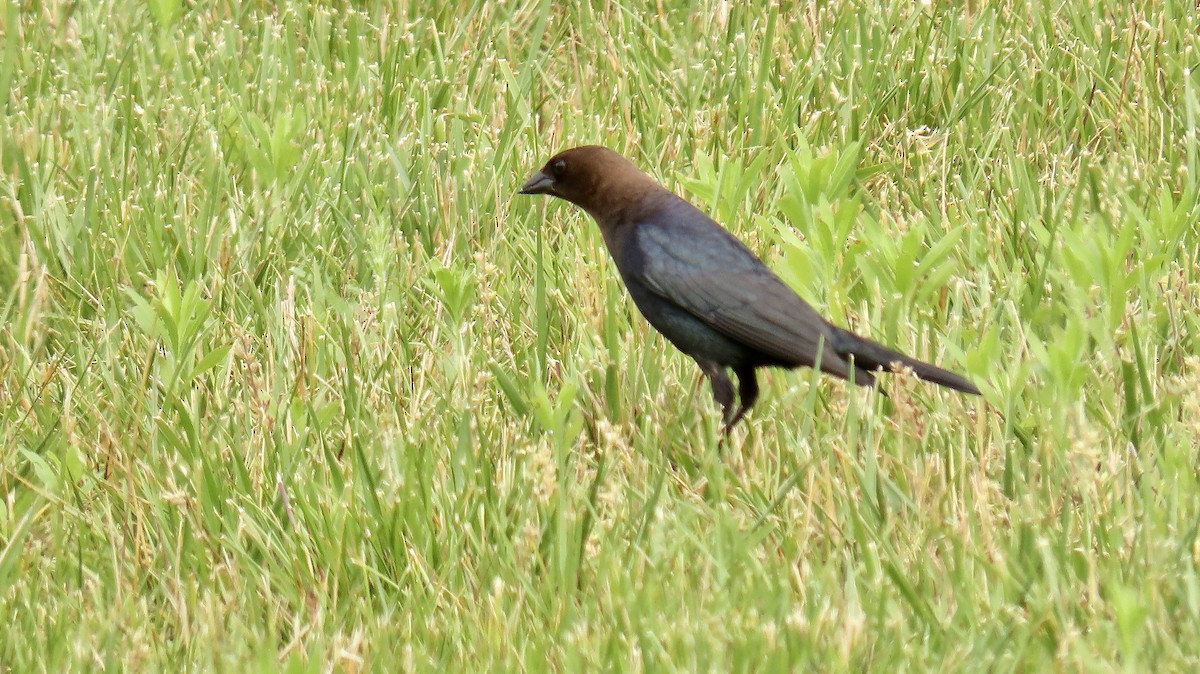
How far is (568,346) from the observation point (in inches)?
200

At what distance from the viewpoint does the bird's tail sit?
4434 mm

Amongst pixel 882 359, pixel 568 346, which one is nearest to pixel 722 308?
pixel 568 346

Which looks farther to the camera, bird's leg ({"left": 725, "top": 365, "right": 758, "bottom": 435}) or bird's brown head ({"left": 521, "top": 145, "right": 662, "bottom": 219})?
bird's brown head ({"left": 521, "top": 145, "right": 662, "bottom": 219})

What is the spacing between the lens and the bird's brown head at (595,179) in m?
5.60

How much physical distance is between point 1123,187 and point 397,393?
8.09 feet

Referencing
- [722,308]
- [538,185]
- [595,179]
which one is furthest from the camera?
[538,185]

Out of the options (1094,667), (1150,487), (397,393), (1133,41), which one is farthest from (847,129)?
(1094,667)

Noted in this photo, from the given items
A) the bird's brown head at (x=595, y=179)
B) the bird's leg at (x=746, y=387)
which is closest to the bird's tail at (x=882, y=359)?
the bird's leg at (x=746, y=387)

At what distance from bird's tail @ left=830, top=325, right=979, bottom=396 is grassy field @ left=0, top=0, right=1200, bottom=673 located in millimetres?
84

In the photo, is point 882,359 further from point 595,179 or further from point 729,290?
point 595,179

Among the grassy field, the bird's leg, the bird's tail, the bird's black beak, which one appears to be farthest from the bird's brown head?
the bird's tail

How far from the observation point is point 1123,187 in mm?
5695

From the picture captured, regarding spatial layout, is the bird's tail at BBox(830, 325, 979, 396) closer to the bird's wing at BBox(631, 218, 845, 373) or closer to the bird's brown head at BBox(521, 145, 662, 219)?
the bird's wing at BBox(631, 218, 845, 373)

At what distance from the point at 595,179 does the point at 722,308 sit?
853 millimetres
